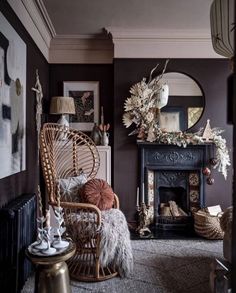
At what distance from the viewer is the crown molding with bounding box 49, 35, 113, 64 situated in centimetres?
409

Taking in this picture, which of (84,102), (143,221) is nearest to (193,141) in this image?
(143,221)

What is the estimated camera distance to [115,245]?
7.79ft

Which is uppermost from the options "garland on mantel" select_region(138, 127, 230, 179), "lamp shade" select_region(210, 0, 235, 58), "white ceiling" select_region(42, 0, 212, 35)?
"white ceiling" select_region(42, 0, 212, 35)

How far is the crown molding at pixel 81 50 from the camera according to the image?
4.09 metres

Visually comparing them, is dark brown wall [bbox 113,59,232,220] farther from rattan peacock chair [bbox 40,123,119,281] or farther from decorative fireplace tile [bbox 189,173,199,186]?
rattan peacock chair [bbox 40,123,119,281]

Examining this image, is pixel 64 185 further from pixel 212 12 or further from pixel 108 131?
pixel 212 12

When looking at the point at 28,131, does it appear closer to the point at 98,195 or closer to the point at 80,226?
the point at 98,195

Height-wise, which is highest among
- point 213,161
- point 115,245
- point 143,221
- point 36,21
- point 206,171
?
point 36,21

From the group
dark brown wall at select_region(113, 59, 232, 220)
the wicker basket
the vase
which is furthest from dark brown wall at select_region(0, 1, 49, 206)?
the wicker basket

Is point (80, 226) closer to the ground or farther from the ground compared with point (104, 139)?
closer to the ground

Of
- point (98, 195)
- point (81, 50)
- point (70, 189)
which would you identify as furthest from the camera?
point (81, 50)

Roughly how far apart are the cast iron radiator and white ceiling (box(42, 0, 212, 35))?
2.21m

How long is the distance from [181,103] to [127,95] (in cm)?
75

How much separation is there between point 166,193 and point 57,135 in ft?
5.93
